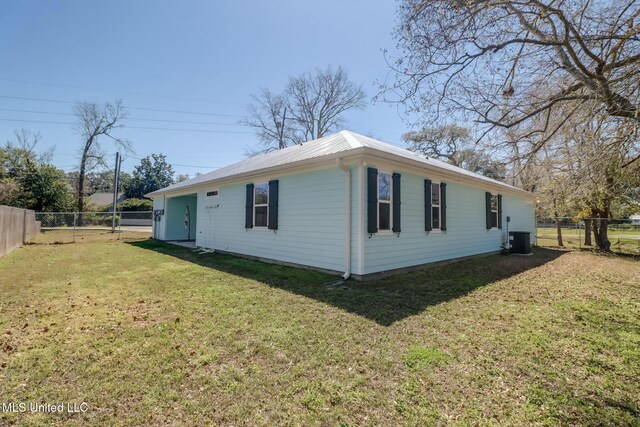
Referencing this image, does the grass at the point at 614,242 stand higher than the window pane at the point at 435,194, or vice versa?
the window pane at the point at 435,194

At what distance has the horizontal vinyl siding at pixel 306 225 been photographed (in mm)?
6566

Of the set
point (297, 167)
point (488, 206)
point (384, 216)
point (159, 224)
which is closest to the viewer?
point (384, 216)

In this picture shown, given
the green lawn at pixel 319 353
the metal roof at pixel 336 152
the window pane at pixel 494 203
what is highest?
the metal roof at pixel 336 152

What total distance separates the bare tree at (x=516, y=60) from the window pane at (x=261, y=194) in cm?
494

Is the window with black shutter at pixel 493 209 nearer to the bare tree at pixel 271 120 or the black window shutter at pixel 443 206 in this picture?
the black window shutter at pixel 443 206

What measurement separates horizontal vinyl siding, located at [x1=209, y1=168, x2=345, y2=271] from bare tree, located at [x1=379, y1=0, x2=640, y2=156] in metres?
A: 2.71

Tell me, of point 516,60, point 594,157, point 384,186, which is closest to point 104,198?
point 384,186

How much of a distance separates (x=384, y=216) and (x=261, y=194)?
3.81 m

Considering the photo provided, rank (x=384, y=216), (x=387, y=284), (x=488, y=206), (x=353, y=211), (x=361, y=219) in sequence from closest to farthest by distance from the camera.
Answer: (x=387, y=284) → (x=361, y=219) → (x=353, y=211) → (x=384, y=216) → (x=488, y=206)

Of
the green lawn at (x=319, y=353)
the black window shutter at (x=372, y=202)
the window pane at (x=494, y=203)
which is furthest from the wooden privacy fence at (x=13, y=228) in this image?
the window pane at (x=494, y=203)

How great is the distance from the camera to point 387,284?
5910mm

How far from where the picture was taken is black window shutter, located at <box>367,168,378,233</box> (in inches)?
242

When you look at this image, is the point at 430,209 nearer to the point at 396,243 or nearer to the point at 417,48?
the point at 396,243

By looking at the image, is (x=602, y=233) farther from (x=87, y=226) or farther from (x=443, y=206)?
(x=87, y=226)
